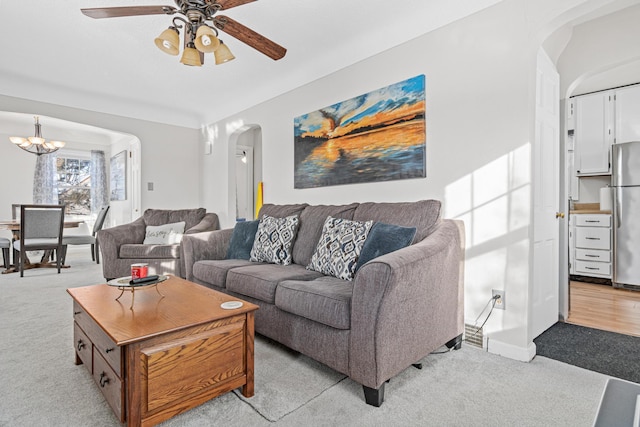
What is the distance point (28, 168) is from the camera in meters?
6.31

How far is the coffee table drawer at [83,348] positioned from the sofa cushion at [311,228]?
1475 millimetres

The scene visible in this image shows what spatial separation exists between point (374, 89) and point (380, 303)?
2023 mm

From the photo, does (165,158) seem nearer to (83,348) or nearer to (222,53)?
(222,53)

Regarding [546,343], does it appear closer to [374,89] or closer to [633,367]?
[633,367]

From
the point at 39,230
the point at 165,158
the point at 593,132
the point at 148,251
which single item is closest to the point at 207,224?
the point at 148,251

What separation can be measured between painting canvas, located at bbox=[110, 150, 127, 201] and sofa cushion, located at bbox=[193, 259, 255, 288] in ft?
13.7

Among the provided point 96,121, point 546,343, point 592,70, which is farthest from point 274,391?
point 96,121

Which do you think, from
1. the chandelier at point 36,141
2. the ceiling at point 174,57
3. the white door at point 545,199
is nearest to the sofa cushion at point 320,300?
the white door at point 545,199

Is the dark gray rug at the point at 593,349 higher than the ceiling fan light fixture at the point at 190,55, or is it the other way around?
the ceiling fan light fixture at the point at 190,55

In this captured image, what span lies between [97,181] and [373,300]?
749 centimetres

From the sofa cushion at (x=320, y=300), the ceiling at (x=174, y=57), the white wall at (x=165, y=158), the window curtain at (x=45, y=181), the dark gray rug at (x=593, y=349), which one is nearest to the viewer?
the sofa cushion at (x=320, y=300)

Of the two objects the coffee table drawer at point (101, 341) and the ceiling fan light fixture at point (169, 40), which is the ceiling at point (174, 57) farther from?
the coffee table drawer at point (101, 341)

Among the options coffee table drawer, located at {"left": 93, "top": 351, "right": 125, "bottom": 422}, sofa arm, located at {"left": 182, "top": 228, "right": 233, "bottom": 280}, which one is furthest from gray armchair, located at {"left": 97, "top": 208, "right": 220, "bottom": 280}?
coffee table drawer, located at {"left": 93, "top": 351, "right": 125, "bottom": 422}

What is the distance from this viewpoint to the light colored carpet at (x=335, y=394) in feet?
4.70
